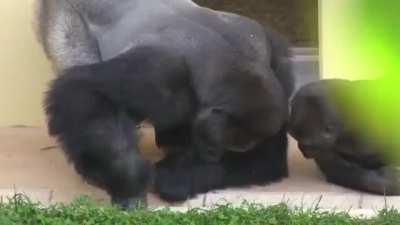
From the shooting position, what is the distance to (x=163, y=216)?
2.44m

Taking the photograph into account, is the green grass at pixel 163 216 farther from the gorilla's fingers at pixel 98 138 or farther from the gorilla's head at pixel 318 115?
the gorilla's head at pixel 318 115

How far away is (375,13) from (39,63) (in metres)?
3.33

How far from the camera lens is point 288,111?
278 centimetres

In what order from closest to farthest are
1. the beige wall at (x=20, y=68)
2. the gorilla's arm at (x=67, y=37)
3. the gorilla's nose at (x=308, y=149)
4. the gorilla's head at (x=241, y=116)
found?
the gorilla's head at (x=241, y=116), the gorilla's nose at (x=308, y=149), the gorilla's arm at (x=67, y=37), the beige wall at (x=20, y=68)

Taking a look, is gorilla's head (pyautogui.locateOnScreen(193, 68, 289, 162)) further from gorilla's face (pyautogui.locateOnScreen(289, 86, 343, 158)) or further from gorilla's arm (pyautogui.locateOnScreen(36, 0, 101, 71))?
gorilla's arm (pyautogui.locateOnScreen(36, 0, 101, 71))

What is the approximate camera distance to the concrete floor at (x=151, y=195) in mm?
2730

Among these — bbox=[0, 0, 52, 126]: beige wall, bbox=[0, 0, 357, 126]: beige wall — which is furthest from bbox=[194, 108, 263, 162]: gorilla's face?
bbox=[0, 0, 52, 126]: beige wall

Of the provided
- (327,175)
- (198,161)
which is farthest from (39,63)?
(327,175)

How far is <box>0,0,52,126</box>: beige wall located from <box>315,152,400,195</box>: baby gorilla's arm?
5.21ft

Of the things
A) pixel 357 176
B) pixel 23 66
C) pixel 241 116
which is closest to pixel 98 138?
pixel 241 116

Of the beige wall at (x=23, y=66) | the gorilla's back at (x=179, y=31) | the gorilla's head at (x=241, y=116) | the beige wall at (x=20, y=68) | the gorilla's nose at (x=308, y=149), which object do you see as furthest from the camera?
the beige wall at (x=20, y=68)

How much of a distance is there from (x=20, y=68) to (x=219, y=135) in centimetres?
151

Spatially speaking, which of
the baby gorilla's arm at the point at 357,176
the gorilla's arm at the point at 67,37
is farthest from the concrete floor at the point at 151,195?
the gorilla's arm at the point at 67,37

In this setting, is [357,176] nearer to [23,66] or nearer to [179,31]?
[179,31]
